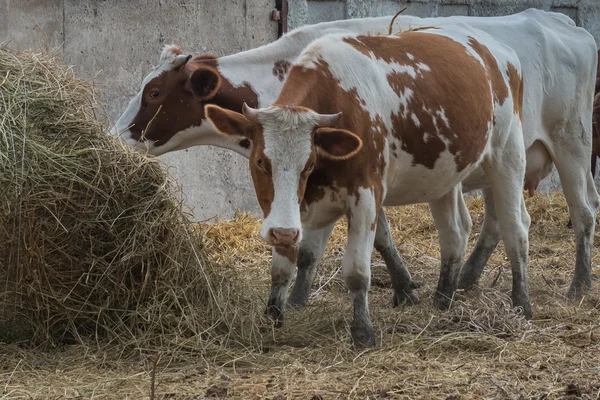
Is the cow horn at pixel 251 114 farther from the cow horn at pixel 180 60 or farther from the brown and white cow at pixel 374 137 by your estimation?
the cow horn at pixel 180 60

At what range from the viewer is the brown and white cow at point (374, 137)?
5.09 metres

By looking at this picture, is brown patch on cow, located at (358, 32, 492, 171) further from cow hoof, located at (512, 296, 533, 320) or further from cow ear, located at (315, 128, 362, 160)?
cow hoof, located at (512, 296, 533, 320)

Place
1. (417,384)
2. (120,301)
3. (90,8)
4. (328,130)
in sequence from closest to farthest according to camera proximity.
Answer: (417,384) → (328,130) → (120,301) → (90,8)

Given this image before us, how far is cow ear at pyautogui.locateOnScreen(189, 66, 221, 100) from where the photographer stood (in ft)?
22.7

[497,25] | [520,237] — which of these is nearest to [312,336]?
[520,237]

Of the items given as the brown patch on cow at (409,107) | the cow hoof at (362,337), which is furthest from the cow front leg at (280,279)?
the cow hoof at (362,337)

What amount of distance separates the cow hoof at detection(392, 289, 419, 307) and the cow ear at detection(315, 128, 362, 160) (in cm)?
197

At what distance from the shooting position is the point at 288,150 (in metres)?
5.05

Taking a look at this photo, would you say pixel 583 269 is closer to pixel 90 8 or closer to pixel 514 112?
pixel 514 112

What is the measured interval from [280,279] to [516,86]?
2.17 metres

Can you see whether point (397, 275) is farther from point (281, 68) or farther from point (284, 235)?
point (284, 235)

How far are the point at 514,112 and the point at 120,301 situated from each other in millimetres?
2875

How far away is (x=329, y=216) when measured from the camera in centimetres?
567

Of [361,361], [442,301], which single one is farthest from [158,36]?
[361,361]
